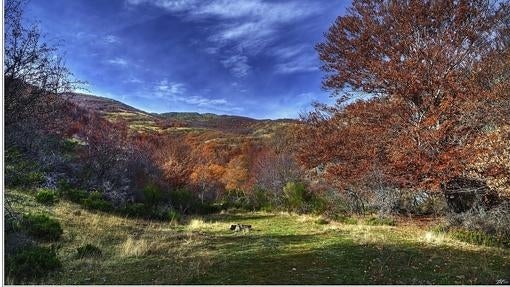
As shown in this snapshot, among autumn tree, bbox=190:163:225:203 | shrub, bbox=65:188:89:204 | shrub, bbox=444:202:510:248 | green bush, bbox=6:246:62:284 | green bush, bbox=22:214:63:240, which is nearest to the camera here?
green bush, bbox=6:246:62:284

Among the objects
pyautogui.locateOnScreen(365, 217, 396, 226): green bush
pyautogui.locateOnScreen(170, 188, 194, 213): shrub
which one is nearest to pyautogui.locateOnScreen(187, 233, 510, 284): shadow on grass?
pyautogui.locateOnScreen(365, 217, 396, 226): green bush

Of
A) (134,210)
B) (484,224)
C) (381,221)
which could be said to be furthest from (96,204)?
(484,224)

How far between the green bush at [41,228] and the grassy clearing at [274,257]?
35 centimetres

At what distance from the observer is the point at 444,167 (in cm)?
1374

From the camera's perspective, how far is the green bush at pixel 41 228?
37.3ft

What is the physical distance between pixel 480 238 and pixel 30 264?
11.2m

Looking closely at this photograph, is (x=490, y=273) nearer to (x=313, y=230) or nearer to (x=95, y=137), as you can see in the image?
(x=313, y=230)

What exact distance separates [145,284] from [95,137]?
23653 mm

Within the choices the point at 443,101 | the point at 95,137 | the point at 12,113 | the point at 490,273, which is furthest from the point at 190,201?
the point at 490,273

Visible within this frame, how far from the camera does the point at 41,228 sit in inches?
454

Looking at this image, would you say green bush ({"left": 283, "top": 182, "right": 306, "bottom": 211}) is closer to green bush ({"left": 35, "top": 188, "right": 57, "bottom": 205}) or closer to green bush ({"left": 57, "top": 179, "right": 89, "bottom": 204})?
green bush ({"left": 57, "top": 179, "right": 89, "bottom": 204})

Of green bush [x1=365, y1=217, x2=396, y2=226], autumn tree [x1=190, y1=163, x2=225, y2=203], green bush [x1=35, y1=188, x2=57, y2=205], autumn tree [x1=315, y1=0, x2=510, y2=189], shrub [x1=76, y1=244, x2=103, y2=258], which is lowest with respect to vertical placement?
shrub [x1=76, y1=244, x2=103, y2=258]

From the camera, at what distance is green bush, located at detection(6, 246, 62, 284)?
7.95m

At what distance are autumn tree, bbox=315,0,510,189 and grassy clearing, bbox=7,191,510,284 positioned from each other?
2.52 metres
